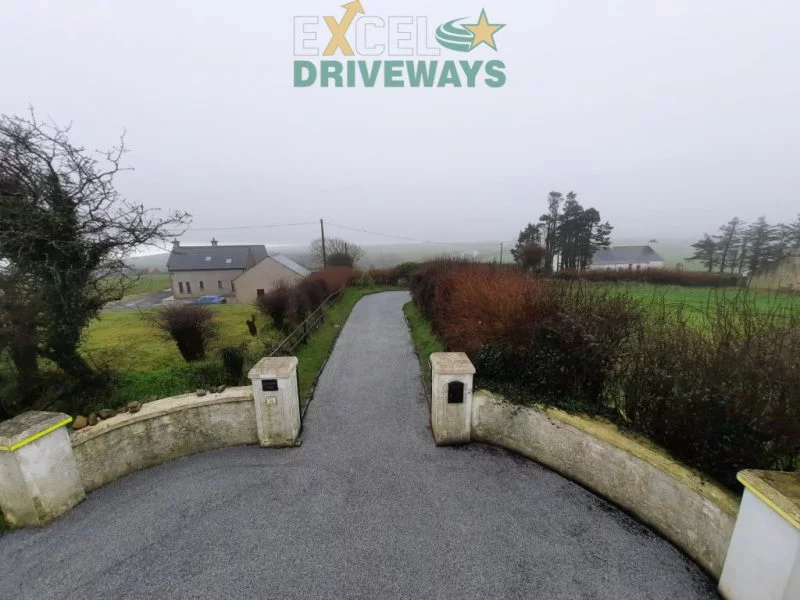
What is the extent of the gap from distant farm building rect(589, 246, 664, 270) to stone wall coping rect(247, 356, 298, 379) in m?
51.3

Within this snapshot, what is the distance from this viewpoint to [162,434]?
518 cm

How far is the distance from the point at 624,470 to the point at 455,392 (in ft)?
7.91

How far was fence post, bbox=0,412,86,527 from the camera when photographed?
379 cm

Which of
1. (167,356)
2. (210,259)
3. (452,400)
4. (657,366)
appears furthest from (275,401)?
(210,259)

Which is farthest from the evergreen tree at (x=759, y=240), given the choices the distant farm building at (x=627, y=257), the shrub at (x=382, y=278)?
the shrub at (x=382, y=278)

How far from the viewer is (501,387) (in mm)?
5633

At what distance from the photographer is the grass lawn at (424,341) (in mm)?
8855

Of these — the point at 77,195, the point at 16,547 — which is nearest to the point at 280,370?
the point at 16,547

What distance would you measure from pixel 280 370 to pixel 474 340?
3719mm

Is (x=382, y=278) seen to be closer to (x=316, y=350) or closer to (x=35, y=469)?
(x=316, y=350)

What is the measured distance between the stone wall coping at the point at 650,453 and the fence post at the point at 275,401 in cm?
403

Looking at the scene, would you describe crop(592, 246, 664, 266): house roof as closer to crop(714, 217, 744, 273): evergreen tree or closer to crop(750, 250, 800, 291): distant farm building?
crop(714, 217, 744, 273): evergreen tree

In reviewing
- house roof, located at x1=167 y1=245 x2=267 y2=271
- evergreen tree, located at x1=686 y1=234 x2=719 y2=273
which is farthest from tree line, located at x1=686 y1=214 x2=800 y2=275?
house roof, located at x1=167 y1=245 x2=267 y2=271

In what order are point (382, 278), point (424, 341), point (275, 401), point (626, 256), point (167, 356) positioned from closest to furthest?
point (275, 401) → point (167, 356) → point (424, 341) → point (382, 278) → point (626, 256)
